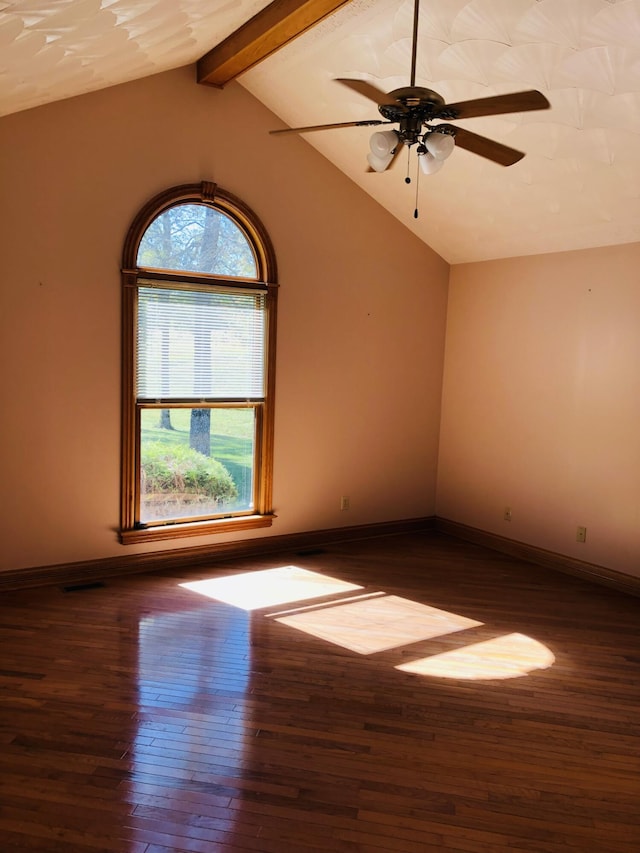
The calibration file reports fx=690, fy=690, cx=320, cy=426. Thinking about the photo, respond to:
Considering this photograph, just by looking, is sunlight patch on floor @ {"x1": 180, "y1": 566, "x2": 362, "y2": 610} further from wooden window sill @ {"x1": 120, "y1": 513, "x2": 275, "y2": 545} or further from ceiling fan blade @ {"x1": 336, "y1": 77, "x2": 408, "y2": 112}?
ceiling fan blade @ {"x1": 336, "y1": 77, "x2": 408, "y2": 112}

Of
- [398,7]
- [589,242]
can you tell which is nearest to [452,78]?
[398,7]

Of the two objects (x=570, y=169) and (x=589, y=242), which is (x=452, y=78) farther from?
(x=589, y=242)

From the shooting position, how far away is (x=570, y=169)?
4.28m

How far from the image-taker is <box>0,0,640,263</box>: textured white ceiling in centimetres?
315

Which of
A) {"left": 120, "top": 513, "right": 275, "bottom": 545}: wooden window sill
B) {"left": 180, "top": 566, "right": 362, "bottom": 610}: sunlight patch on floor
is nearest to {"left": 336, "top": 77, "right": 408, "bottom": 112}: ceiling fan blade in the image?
{"left": 180, "top": 566, "right": 362, "bottom": 610}: sunlight patch on floor

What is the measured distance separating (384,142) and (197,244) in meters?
2.44

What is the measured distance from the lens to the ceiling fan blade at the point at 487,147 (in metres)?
3.00

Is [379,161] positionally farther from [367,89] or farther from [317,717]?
[317,717]

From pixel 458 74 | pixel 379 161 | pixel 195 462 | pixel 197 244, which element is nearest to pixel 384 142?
pixel 379 161

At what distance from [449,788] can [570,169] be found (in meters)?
3.56

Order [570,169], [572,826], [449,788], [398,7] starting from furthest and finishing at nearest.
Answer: [570,169] < [398,7] < [449,788] < [572,826]

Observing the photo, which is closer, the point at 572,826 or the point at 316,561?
the point at 572,826

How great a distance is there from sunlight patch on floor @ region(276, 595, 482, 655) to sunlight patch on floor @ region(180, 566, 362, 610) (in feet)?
0.89

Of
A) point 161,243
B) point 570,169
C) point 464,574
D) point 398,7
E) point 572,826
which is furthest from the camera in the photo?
point 464,574
